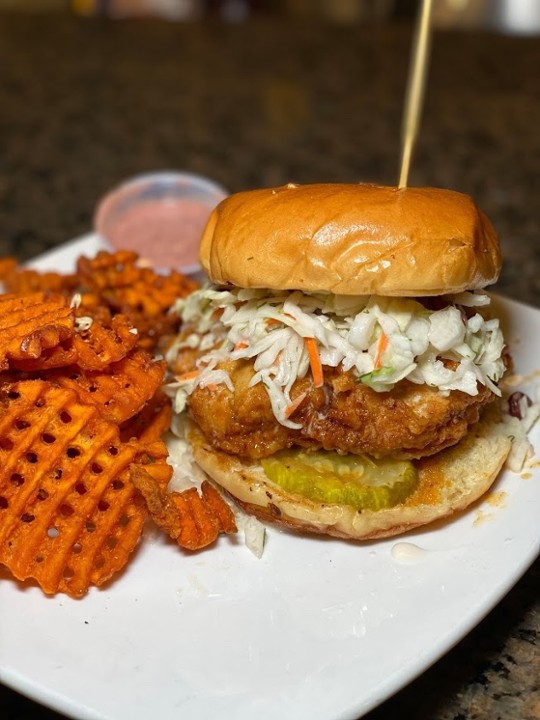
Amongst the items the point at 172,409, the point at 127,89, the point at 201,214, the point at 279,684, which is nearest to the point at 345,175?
the point at 201,214

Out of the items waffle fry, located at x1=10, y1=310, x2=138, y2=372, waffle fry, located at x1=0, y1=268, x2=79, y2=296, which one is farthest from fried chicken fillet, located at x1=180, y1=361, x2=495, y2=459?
waffle fry, located at x1=0, y1=268, x2=79, y2=296

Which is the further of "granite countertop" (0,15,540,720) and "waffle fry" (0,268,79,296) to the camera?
"granite countertop" (0,15,540,720)

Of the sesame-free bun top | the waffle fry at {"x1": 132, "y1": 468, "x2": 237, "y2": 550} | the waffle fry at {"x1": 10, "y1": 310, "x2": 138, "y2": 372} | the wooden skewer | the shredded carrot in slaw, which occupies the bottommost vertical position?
the waffle fry at {"x1": 132, "y1": 468, "x2": 237, "y2": 550}

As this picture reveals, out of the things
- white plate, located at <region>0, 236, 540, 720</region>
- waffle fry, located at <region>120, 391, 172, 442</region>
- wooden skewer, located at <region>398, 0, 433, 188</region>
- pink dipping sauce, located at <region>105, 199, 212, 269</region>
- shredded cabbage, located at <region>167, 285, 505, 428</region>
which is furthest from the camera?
pink dipping sauce, located at <region>105, 199, 212, 269</region>

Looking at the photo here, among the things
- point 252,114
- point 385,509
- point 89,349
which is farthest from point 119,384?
Result: point 252,114

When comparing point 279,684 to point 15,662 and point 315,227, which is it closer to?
point 15,662

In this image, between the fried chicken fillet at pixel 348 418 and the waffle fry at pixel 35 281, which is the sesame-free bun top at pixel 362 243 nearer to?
the fried chicken fillet at pixel 348 418

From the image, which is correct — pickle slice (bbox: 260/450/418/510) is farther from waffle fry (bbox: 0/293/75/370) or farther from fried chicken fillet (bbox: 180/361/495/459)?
waffle fry (bbox: 0/293/75/370)
